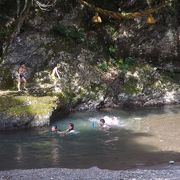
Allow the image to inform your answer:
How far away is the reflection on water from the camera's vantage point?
18.5m

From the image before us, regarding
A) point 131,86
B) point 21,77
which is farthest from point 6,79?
point 131,86

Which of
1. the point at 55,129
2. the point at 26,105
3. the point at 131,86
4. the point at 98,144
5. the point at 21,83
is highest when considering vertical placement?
the point at 21,83

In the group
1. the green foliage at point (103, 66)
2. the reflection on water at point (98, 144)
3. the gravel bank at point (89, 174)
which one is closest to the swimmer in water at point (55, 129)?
the reflection on water at point (98, 144)

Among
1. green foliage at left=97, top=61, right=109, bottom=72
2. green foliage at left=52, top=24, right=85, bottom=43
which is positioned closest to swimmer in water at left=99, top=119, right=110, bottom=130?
green foliage at left=97, top=61, right=109, bottom=72

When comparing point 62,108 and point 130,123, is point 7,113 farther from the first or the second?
point 130,123

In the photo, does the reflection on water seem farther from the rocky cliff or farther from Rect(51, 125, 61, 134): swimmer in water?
the rocky cliff

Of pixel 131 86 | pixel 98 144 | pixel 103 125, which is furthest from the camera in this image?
pixel 131 86

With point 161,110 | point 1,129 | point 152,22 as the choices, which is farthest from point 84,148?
point 152,22

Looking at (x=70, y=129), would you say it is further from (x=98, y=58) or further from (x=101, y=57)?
(x=101, y=57)

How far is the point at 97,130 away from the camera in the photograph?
909 inches

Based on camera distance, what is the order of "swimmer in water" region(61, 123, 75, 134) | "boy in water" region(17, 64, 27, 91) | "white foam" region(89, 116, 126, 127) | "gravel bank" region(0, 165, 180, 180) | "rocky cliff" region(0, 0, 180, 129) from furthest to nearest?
"rocky cliff" region(0, 0, 180, 129), "boy in water" region(17, 64, 27, 91), "white foam" region(89, 116, 126, 127), "swimmer in water" region(61, 123, 75, 134), "gravel bank" region(0, 165, 180, 180)

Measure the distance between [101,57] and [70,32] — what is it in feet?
9.00

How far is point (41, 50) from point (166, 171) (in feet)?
50.5

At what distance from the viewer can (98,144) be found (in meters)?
20.8
